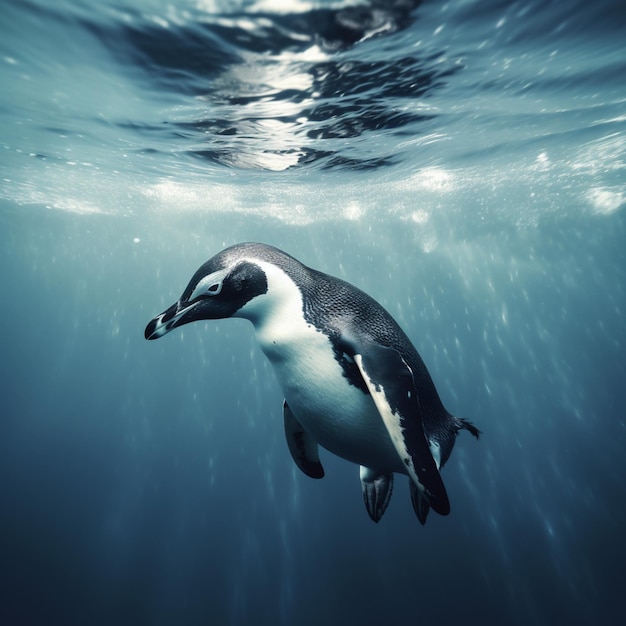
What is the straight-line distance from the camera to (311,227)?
70.3 ft

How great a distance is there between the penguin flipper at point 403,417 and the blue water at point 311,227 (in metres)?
3.86

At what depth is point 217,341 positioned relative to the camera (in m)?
47.3

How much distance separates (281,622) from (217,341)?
3997 centimetres

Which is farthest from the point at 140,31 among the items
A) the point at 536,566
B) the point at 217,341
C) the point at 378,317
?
the point at 217,341

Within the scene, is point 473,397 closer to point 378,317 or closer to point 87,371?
point 378,317

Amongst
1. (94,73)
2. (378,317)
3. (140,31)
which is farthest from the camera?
(94,73)

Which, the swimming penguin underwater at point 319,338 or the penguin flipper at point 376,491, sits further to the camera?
the penguin flipper at point 376,491

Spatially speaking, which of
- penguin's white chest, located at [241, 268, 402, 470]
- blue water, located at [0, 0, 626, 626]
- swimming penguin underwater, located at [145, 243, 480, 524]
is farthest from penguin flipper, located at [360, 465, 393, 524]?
blue water, located at [0, 0, 626, 626]

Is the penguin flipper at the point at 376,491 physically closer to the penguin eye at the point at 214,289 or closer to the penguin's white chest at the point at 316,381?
the penguin's white chest at the point at 316,381

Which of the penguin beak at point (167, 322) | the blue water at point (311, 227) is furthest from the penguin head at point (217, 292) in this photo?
the blue water at point (311, 227)

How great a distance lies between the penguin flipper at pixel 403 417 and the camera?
1480 millimetres

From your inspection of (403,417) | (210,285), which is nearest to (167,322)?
(210,285)

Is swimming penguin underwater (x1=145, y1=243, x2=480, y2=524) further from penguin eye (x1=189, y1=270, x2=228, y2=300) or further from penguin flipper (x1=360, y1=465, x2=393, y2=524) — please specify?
penguin flipper (x1=360, y1=465, x2=393, y2=524)

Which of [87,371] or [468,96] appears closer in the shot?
[468,96]
